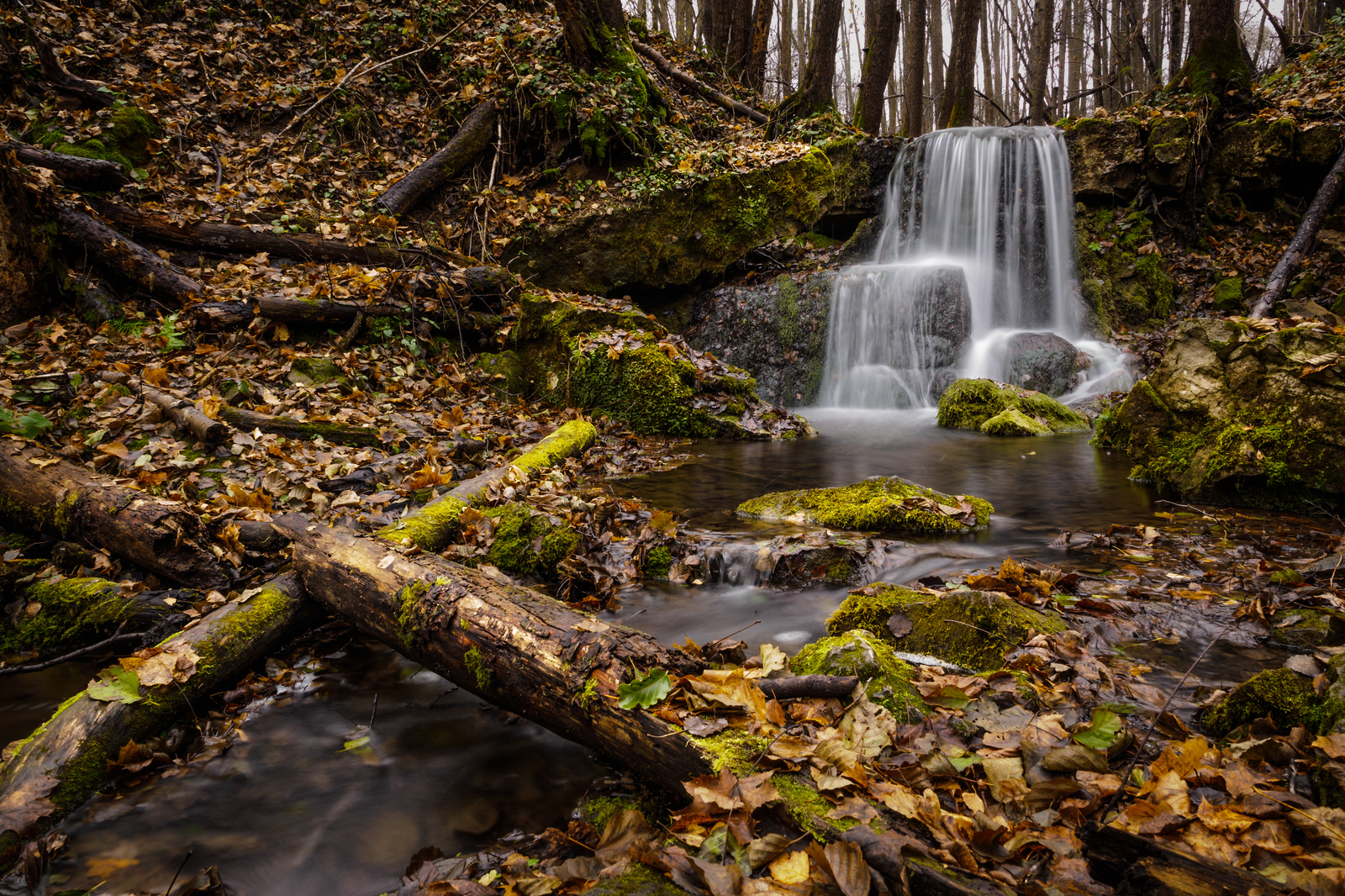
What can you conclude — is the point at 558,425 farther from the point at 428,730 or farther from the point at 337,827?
the point at 337,827

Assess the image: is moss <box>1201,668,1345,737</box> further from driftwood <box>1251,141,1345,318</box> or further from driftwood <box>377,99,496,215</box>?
driftwood <box>377,99,496,215</box>

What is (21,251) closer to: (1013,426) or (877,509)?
(877,509)

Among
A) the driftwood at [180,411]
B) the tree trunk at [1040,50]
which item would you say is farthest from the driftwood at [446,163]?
the tree trunk at [1040,50]

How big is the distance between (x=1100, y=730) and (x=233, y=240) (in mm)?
9975

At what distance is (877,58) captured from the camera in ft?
50.8

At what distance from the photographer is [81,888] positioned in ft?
6.27

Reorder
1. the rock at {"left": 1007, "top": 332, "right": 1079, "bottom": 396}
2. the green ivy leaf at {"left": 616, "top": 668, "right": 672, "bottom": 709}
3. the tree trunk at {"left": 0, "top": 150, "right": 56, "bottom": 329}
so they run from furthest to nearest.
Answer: the rock at {"left": 1007, "top": 332, "right": 1079, "bottom": 396}
the tree trunk at {"left": 0, "top": 150, "right": 56, "bottom": 329}
the green ivy leaf at {"left": 616, "top": 668, "right": 672, "bottom": 709}

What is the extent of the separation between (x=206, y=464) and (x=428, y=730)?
9.95 ft

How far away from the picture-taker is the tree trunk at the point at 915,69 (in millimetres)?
18703

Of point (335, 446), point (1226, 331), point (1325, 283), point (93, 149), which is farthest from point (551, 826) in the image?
point (1325, 283)

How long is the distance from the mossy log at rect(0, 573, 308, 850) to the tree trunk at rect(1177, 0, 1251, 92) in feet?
56.4

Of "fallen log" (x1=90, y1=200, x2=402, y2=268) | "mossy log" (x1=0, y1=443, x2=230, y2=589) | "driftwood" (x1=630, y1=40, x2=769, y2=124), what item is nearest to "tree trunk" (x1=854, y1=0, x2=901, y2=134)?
"driftwood" (x1=630, y1=40, x2=769, y2=124)

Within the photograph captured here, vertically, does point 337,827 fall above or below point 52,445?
below

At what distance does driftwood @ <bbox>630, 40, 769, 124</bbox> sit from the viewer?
1547 centimetres
